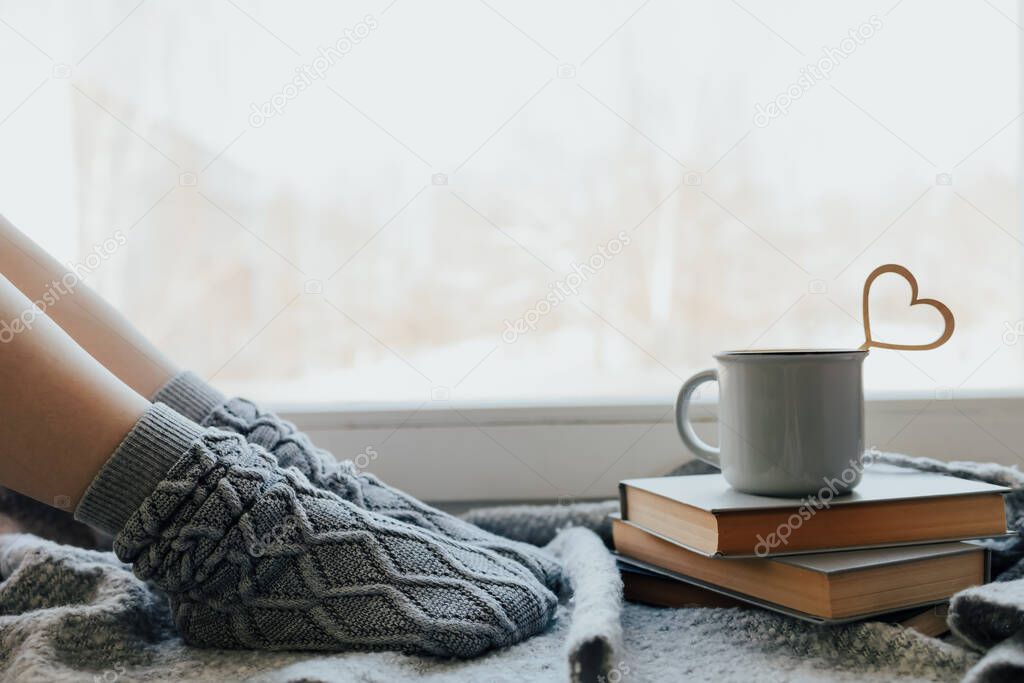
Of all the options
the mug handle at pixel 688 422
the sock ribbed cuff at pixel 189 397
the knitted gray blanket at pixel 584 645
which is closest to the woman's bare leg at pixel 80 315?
the sock ribbed cuff at pixel 189 397

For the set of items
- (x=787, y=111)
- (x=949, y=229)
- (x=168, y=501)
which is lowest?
(x=168, y=501)

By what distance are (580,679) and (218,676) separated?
217 mm

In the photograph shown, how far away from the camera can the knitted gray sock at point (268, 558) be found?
52cm

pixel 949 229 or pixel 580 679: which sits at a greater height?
pixel 949 229

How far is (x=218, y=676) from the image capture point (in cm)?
51

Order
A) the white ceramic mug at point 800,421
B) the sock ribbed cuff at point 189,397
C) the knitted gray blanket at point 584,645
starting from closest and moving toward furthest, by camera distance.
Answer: the knitted gray blanket at point 584,645 → the white ceramic mug at point 800,421 → the sock ribbed cuff at point 189,397

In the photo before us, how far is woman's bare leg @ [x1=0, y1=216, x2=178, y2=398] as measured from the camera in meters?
0.74

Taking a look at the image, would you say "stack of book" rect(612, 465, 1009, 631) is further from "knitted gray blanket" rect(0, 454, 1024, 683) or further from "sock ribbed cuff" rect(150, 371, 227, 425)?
"sock ribbed cuff" rect(150, 371, 227, 425)

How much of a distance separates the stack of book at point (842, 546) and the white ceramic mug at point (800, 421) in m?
0.01

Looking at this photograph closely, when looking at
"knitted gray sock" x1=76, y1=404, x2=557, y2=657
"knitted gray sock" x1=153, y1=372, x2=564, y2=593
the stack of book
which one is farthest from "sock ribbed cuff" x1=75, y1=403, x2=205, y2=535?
the stack of book

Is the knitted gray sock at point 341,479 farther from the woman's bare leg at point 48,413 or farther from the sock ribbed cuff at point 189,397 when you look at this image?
the woman's bare leg at point 48,413

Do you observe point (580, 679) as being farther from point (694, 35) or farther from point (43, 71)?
point (43, 71)

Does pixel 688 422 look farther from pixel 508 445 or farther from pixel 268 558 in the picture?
pixel 268 558

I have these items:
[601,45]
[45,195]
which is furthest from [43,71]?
[601,45]
